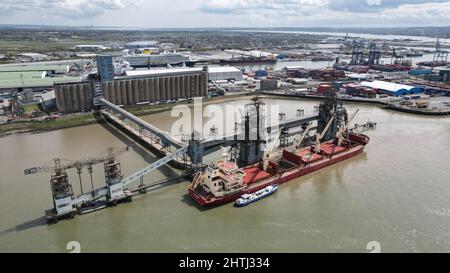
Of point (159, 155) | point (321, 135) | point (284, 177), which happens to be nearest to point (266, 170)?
point (284, 177)

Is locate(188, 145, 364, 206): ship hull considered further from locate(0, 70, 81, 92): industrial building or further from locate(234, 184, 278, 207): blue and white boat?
locate(0, 70, 81, 92): industrial building

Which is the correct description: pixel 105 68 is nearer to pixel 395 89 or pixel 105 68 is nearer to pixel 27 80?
pixel 27 80

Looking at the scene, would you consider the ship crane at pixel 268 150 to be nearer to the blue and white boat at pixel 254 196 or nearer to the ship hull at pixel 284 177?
the ship hull at pixel 284 177

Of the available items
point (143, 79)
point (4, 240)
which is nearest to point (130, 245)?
point (4, 240)

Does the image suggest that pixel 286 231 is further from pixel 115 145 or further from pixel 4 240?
pixel 115 145

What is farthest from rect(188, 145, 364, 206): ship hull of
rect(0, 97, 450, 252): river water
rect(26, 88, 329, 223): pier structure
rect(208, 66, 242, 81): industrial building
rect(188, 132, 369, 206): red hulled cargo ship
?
rect(208, 66, 242, 81): industrial building
